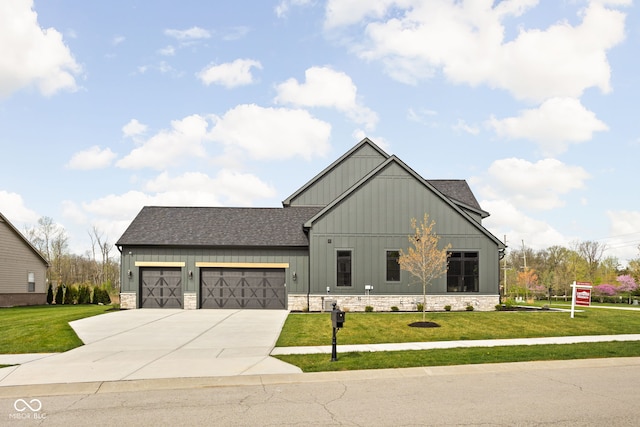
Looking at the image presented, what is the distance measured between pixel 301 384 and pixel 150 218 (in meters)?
23.2

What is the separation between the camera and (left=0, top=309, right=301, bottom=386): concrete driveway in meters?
12.0

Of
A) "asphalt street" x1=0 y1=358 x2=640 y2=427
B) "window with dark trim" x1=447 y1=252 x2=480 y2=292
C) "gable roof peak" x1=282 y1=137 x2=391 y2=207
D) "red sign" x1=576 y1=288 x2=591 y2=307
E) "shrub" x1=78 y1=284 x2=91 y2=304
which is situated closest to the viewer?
"asphalt street" x1=0 y1=358 x2=640 y2=427

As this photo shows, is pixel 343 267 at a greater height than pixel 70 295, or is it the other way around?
pixel 343 267

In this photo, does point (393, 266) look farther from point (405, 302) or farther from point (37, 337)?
point (37, 337)

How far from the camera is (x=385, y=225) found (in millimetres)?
28094

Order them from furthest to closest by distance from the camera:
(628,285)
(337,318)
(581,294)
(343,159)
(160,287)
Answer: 1. (628,285)
2. (343,159)
3. (160,287)
4. (581,294)
5. (337,318)

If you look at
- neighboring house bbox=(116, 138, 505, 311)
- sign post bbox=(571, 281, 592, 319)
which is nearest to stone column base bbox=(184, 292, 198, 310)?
neighboring house bbox=(116, 138, 505, 311)

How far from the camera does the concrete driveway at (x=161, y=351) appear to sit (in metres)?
12.0

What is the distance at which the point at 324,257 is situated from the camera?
28000 mm

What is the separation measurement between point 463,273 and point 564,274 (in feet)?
125

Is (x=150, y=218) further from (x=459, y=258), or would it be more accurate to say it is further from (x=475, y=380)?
(x=475, y=380)

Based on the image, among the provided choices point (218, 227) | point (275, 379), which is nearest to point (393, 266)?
point (218, 227)

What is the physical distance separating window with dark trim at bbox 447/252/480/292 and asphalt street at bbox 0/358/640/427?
50.6 feet

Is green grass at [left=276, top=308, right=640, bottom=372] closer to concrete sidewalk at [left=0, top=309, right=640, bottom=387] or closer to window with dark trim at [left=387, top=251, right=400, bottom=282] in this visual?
concrete sidewalk at [left=0, top=309, right=640, bottom=387]
